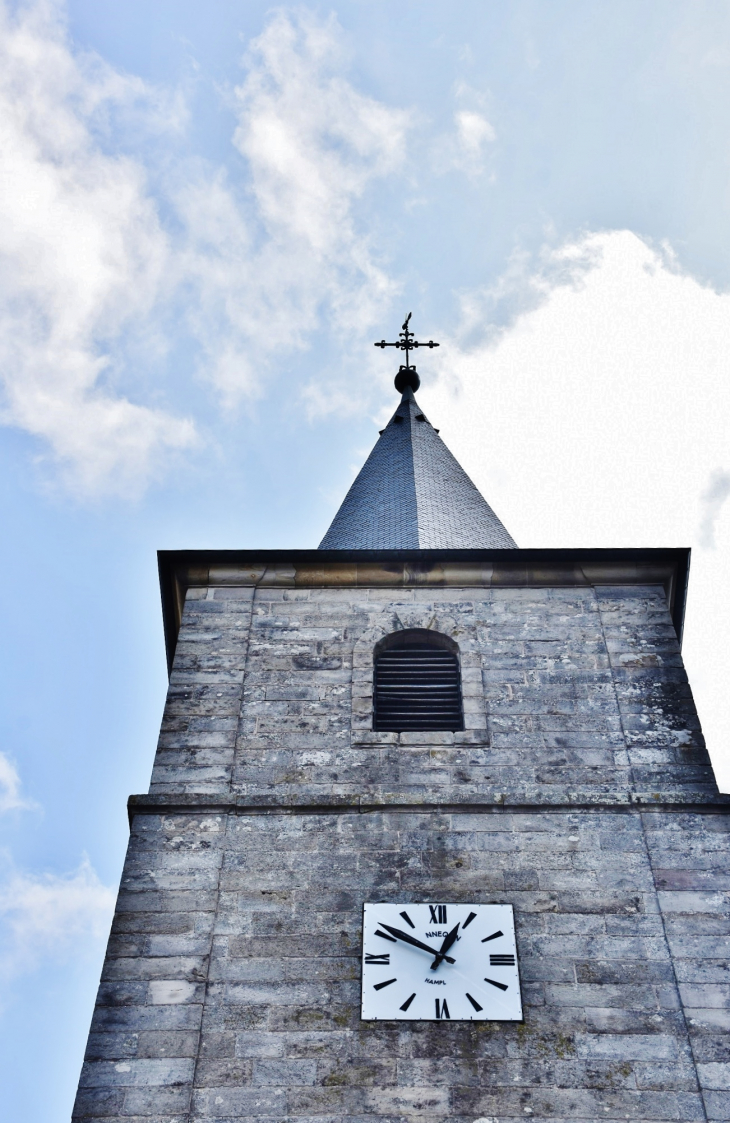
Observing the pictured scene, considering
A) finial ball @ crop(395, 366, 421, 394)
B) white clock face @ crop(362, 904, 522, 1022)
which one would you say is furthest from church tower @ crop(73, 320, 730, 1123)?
finial ball @ crop(395, 366, 421, 394)

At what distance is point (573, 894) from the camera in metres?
7.87

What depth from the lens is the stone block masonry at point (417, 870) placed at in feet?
22.6

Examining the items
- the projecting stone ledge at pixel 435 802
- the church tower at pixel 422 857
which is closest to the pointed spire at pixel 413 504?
the church tower at pixel 422 857

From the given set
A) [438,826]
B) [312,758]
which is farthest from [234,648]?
[438,826]

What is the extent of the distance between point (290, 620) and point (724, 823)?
414cm

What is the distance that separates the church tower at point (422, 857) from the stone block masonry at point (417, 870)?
19mm

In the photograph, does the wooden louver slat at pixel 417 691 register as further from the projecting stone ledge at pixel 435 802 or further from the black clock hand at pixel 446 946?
the black clock hand at pixel 446 946

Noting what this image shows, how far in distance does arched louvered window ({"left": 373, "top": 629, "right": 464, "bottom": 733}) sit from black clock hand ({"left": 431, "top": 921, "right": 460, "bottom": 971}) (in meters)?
2.02

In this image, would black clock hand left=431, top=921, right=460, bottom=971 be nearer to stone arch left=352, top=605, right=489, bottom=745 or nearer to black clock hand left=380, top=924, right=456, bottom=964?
black clock hand left=380, top=924, right=456, bottom=964

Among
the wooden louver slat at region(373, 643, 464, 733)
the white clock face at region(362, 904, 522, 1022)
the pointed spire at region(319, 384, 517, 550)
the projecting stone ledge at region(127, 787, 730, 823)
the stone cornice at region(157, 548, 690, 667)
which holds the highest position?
the pointed spire at region(319, 384, 517, 550)

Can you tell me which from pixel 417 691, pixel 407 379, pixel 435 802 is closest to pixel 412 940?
pixel 435 802

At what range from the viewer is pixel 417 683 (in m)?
9.81

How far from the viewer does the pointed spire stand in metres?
12.4

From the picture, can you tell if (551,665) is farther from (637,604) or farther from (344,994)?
(344,994)
